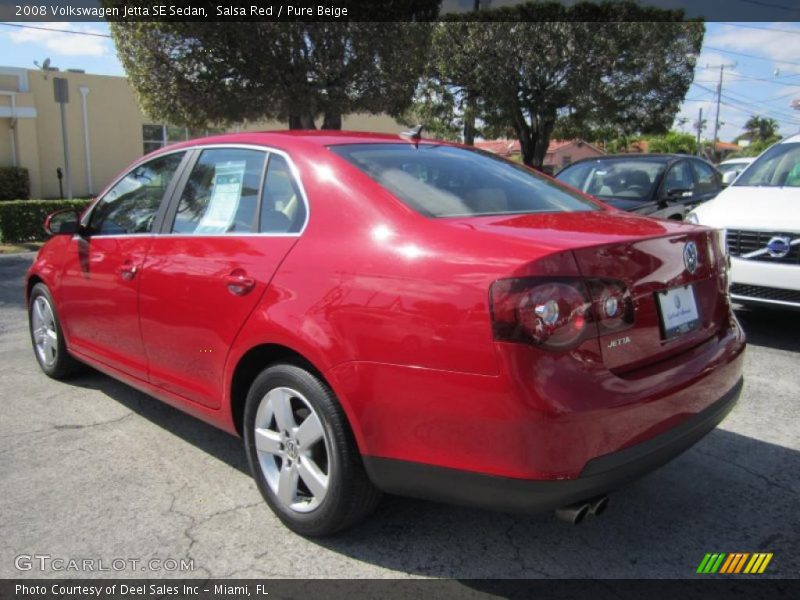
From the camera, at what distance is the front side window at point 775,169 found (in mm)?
6145

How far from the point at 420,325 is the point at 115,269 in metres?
2.21

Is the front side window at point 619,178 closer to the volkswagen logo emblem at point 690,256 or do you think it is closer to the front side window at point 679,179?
the front side window at point 679,179

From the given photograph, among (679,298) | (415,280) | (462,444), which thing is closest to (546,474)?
(462,444)

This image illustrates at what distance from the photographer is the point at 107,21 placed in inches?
687

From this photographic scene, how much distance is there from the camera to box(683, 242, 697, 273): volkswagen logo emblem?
2541mm

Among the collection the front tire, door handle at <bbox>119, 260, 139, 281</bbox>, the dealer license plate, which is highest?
the dealer license plate

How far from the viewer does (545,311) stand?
2072mm

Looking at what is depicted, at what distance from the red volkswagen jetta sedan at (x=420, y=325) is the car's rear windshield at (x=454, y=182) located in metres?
0.02

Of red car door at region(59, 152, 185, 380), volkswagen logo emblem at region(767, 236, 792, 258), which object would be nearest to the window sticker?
red car door at region(59, 152, 185, 380)

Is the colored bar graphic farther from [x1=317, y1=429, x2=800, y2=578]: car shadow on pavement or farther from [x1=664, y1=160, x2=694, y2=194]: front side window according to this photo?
[x1=664, y1=160, x2=694, y2=194]: front side window

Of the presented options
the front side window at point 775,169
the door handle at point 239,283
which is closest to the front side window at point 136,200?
the door handle at point 239,283

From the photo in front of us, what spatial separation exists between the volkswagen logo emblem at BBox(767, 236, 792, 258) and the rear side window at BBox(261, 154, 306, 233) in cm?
405

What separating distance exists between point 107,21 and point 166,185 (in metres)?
16.6

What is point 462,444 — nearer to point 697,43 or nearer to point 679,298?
point 679,298
